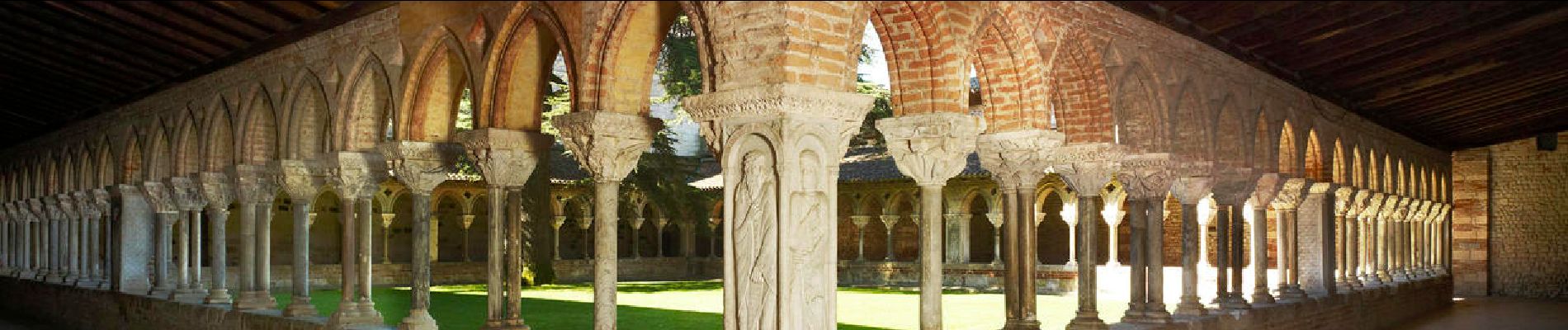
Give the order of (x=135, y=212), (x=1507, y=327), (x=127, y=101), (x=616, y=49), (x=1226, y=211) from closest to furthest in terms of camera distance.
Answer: (x=616, y=49), (x=1226, y=211), (x=127, y=101), (x=135, y=212), (x=1507, y=327)

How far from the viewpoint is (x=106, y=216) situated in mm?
18250

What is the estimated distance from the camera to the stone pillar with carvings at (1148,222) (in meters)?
10.8

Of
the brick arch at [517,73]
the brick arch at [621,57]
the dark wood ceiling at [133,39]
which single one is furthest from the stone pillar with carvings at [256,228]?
the brick arch at [621,57]

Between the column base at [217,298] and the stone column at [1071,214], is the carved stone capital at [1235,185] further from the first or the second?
the stone column at [1071,214]

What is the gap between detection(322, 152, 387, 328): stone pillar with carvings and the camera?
34.0ft

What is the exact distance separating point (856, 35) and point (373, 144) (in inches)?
193

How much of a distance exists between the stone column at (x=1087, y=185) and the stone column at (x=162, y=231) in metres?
8.95

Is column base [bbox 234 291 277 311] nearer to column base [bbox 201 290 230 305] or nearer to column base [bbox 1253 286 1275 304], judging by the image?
column base [bbox 201 290 230 305]

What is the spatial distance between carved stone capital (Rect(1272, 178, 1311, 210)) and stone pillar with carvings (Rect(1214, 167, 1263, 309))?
1.12 metres

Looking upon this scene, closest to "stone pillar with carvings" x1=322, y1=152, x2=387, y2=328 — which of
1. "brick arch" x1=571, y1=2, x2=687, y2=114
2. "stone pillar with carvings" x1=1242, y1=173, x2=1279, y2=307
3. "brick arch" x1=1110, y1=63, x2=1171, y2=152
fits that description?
"brick arch" x1=571, y1=2, x2=687, y2=114

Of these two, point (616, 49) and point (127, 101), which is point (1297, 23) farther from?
point (127, 101)

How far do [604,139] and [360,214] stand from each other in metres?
3.33

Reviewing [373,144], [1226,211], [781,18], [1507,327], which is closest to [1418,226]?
[1507,327]

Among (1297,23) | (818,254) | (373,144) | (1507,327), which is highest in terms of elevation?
(1297,23)
